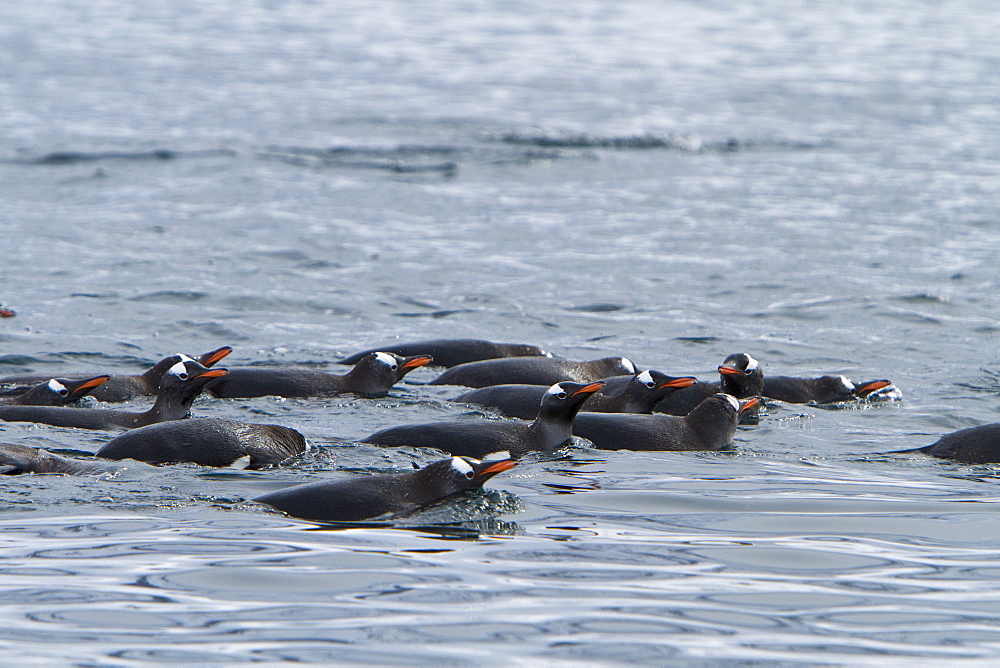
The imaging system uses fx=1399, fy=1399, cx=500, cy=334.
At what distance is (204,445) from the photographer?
8289 millimetres

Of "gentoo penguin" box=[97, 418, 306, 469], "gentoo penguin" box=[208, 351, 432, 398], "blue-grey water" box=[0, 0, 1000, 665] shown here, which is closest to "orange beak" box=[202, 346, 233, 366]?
"gentoo penguin" box=[208, 351, 432, 398]

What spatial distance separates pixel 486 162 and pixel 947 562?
17738 millimetres

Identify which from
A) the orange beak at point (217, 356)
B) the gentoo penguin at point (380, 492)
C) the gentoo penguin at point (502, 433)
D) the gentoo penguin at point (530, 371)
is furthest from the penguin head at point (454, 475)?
the orange beak at point (217, 356)

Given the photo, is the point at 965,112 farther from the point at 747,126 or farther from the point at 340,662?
the point at 340,662

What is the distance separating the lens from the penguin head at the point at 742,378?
10.8 meters

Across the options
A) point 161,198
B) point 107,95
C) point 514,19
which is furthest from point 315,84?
point 514,19

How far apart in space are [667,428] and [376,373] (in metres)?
2.78

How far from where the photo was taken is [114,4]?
48531 mm

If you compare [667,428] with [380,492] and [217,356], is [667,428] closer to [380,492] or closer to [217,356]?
[380,492]

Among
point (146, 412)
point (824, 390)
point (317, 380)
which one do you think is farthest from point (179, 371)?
point (824, 390)

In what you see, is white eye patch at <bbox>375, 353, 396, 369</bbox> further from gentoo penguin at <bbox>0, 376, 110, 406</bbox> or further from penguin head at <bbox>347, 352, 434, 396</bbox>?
gentoo penguin at <bbox>0, 376, 110, 406</bbox>

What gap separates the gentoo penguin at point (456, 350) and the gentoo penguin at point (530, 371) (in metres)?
0.49

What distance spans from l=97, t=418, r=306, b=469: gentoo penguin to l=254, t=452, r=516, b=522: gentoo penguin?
70 cm

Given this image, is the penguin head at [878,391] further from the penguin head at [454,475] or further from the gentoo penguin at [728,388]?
the penguin head at [454,475]
